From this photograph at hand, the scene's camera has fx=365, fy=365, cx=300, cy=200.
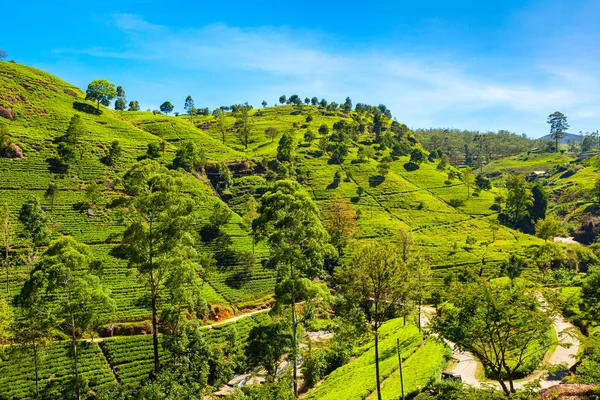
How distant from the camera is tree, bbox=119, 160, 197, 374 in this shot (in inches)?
1287

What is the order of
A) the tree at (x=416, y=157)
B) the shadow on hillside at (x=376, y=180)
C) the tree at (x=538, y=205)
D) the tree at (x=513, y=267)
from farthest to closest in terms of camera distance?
1. the tree at (x=416, y=157)
2. the shadow on hillside at (x=376, y=180)
3. the tree at (x=538, y=205)
4. the tree at (x=513, y=267)

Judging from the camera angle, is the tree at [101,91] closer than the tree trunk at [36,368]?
No

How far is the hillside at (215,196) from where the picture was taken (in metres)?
54.7

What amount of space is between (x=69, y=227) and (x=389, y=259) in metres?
65.3

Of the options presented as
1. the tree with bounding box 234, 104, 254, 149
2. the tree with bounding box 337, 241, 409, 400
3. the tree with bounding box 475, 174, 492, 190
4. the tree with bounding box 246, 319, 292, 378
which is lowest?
the tree with bounding box 246, 319, 292, 378

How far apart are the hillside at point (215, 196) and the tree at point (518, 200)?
716 centimetres

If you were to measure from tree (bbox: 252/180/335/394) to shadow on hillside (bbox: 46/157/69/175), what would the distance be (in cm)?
7796

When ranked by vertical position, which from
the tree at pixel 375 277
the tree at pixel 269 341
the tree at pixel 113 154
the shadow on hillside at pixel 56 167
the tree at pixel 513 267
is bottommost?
the tree at pixel 513 267

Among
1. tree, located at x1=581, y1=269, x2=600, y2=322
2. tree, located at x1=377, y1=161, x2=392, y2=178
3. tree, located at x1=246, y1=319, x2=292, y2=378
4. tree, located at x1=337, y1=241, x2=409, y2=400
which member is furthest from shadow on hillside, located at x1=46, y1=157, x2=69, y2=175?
tree, located at x1=581, y1=269, x2=600, y2=322

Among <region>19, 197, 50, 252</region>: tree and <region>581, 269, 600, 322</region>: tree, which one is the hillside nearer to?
<region>19, 197, 50, 252</region>: tree

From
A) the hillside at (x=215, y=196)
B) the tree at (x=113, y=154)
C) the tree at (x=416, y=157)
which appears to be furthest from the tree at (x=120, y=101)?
the tree at (x=416, y=157)

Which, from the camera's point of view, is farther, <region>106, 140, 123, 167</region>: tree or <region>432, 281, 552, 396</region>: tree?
<region>106, 140, 123, 167</region>: tree

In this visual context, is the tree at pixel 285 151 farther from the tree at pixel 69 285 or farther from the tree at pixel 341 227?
the tree at pixel 69 285

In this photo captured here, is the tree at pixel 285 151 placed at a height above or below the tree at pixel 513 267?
above
